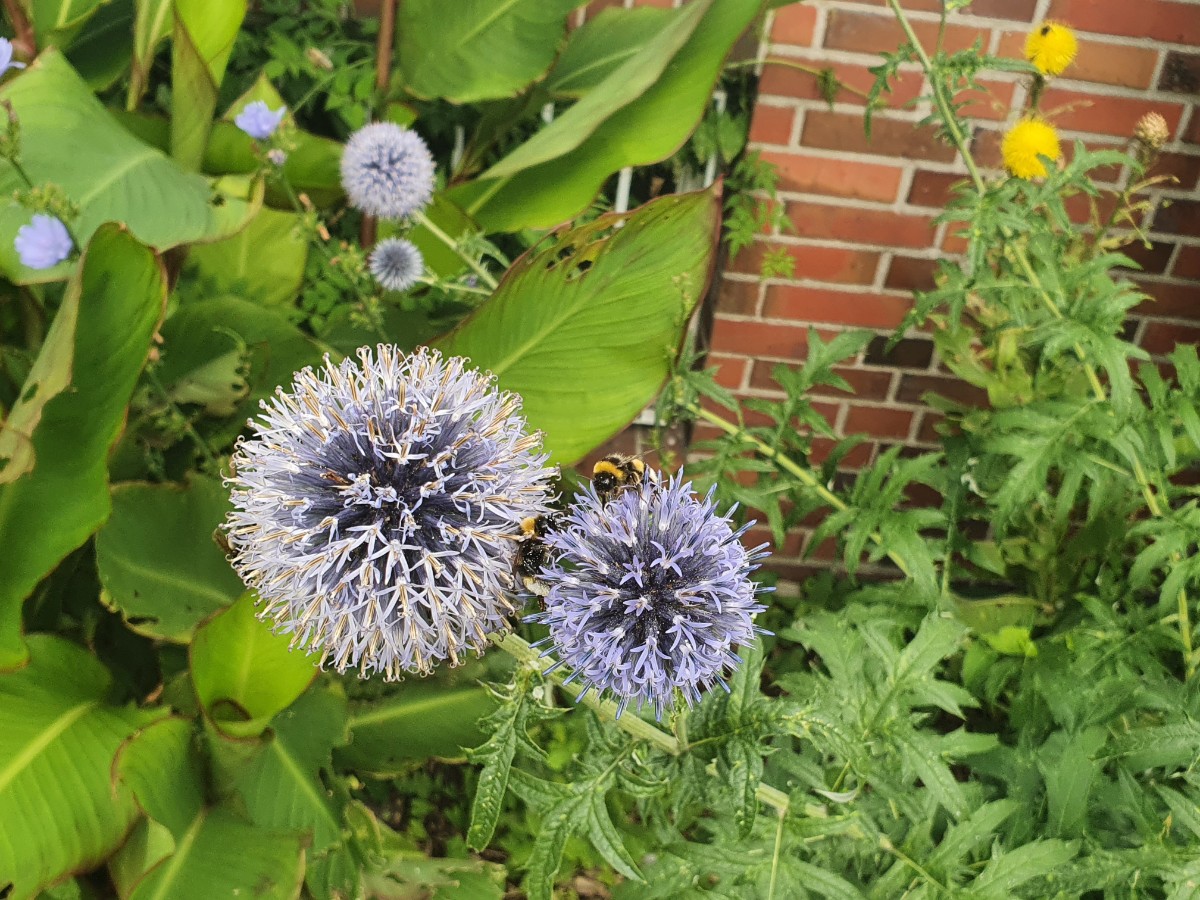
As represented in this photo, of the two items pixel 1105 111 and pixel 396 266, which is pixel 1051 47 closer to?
pixel 1105 111

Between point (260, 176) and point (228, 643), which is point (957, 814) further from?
point (260, 176)

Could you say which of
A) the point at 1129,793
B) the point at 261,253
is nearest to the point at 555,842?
the point at 1129,793

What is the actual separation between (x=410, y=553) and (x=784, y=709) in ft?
1.32

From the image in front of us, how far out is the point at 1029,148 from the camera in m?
1.42

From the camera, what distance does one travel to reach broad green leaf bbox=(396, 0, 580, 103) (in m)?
1.81

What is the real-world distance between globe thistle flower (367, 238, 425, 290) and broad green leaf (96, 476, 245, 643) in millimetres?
501

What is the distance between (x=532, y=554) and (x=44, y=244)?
921 millimetres

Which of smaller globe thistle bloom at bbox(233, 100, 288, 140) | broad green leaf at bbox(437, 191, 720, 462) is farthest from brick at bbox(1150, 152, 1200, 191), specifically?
smaller globe thistle bloom at bbox(233, 100, 288, 140)

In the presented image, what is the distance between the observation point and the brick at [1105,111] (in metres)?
1.86

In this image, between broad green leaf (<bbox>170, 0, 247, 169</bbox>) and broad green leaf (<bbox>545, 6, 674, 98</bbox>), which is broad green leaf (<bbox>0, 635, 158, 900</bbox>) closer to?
broad green leaf (<bbox>170, 0, 247, 169</bbox>)

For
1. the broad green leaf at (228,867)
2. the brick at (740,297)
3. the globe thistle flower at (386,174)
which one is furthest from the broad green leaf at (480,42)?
the broad green leaf at (228,867)

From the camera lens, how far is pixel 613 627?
755mm

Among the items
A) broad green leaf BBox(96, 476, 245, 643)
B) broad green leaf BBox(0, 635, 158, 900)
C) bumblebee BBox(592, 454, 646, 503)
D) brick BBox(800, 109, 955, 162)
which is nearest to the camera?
bumblebee BBox(592, 454, 646, 503)

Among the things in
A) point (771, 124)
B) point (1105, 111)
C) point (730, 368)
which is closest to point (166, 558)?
point (730, 368)
